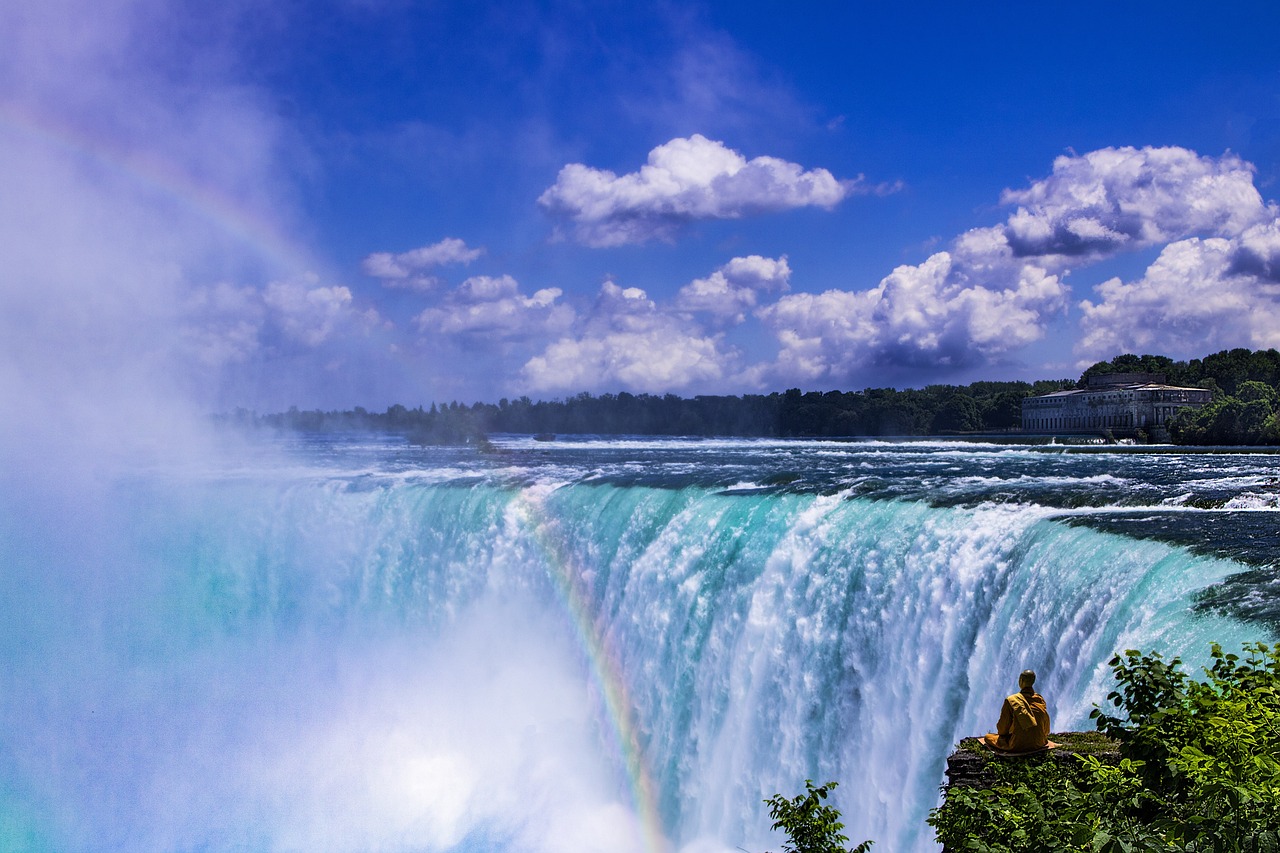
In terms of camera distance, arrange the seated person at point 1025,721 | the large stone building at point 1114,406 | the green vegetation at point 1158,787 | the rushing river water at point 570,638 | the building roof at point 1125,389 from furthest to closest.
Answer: the building roof at point 1125,389 < the large stone building at point 1114,406 < the rushing river water at point 570,638 < the seated person at point 1025,721 < the green vegetation at point 1158,787

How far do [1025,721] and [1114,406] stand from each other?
7425 centimetres

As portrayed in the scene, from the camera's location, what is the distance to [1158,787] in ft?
17.1

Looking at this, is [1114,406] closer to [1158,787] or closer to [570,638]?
[570,638]

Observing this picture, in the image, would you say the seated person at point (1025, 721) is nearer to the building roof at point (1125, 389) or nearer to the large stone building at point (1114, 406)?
the large stone building at point (1114, 406)

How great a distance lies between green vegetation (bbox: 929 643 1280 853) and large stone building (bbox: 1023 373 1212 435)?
66.7 metres

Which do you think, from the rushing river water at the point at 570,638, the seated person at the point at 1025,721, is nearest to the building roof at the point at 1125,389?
the rushing river water at the point at 570,638

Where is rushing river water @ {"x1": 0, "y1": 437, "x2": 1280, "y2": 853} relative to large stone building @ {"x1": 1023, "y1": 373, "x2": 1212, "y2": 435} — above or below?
below

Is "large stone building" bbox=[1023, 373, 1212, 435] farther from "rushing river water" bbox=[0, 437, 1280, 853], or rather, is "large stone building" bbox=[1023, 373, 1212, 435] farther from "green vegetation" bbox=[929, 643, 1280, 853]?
"green vegetation" bbox=[929, 643, 1280, 853]

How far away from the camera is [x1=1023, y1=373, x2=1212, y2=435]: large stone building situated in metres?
68.7

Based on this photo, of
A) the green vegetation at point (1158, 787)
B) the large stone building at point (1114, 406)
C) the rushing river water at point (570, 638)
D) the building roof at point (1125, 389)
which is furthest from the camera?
the building roof at point (1125, 389)

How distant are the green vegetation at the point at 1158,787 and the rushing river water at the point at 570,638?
256 cm

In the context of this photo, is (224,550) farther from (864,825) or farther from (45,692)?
(864,825)

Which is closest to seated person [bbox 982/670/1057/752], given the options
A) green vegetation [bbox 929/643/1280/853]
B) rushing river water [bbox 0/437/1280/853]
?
green vegetation [bbox 929/643/1280/853]

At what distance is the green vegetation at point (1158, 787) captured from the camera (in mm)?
3998
